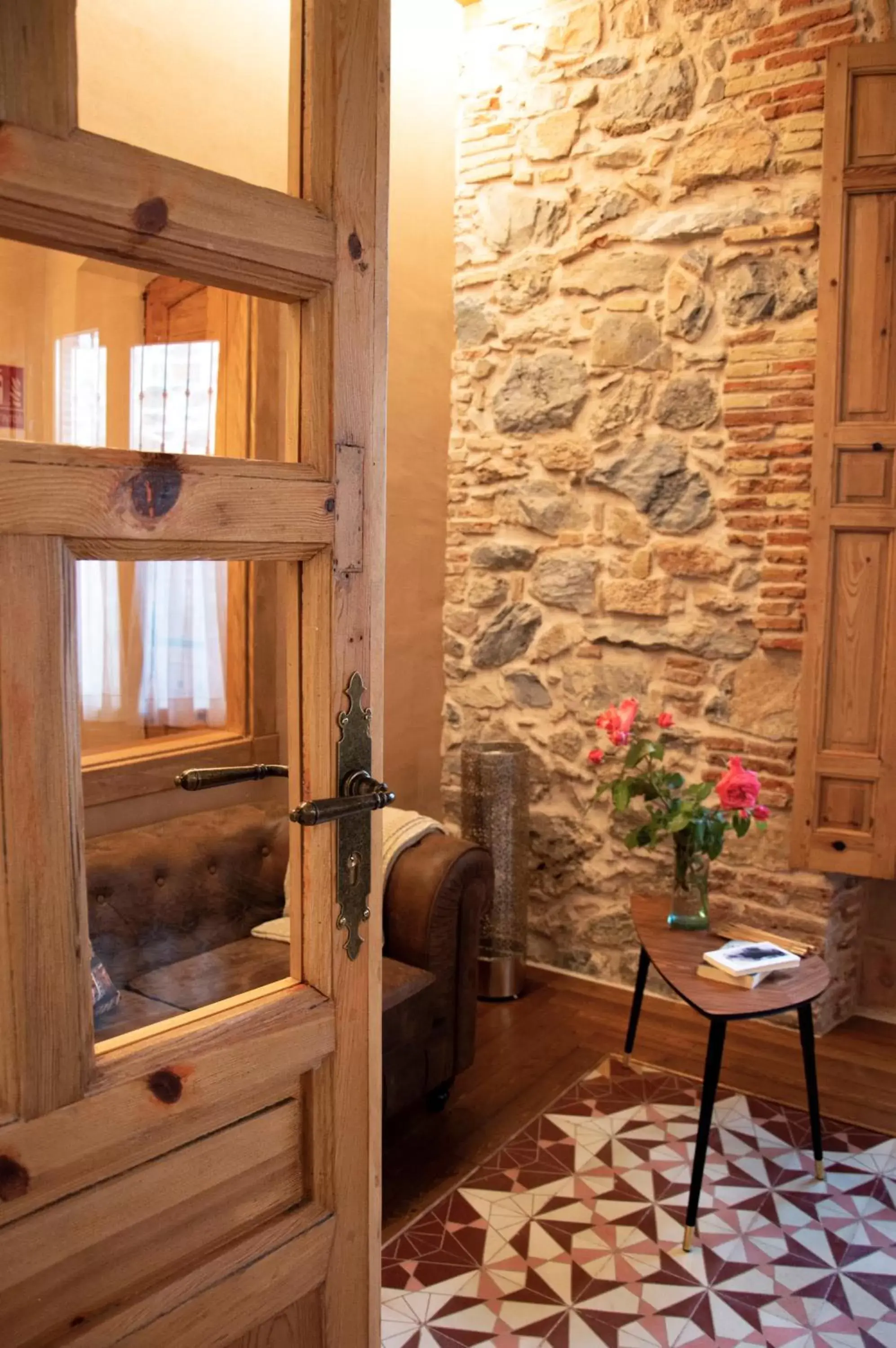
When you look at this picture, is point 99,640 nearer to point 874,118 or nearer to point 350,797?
point 350,797

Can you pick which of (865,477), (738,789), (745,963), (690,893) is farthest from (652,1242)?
(865,477)

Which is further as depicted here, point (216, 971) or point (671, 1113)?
point (671, 1113)

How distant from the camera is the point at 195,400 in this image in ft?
3.99

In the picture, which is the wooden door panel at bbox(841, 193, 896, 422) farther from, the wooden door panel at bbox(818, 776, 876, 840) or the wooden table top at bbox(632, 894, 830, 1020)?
the wooden table top at bbox(632, 894, 830, 1020)

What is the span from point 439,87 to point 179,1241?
13.4 feet

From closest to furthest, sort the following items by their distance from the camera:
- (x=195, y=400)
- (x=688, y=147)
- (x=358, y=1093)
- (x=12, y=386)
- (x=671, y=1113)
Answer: (x=12, y=386) → (x=195, y=400) → (x=358, y=1093) → (x=671, y=1113) → (x=688, y=147)

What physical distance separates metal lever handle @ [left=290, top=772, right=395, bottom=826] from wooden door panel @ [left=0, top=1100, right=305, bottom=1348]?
1.21ft

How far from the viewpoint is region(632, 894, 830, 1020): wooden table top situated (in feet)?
8.52

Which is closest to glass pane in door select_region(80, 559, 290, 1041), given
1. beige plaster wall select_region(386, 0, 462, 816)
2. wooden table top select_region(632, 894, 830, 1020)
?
wooden table top select_region(632, 894, 830, 1020)

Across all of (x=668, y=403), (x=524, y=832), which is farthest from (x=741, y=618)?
(x=524, y=832)

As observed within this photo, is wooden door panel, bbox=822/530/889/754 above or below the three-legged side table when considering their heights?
above

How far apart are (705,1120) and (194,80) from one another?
2.30 meters

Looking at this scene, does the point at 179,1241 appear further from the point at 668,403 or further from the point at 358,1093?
the point at 668,403

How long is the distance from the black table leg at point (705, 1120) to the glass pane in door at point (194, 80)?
2.08 meters
